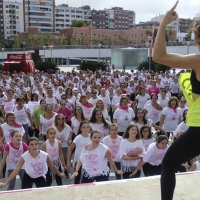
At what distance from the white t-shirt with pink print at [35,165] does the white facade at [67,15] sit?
14367 cm

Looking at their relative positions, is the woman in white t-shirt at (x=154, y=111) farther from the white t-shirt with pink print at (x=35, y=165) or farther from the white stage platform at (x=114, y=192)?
the white stage platform at (x=114, y=192)

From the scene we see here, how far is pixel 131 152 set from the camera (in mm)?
5707

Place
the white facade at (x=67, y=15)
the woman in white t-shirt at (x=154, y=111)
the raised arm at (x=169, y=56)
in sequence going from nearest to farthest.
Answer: the raised arm at (x=169, y=56) → the woman in white t-shirt at (x=154, y=111) → the white facade at (x=67, y=15)

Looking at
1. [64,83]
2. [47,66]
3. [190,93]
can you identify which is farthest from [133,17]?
[190,93]

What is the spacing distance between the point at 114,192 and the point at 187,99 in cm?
174

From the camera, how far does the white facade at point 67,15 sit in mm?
145413

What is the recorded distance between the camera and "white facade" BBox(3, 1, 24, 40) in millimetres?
126375

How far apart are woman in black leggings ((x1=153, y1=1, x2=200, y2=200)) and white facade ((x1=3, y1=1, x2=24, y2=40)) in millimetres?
129390

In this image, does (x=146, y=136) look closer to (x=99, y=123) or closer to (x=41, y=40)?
(x=99, y=123)

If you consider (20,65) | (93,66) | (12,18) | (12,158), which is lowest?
(12,158)

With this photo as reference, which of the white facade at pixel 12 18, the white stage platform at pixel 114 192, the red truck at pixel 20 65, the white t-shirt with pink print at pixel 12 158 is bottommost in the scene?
the white t-shirt with pink print at pixel 12 158

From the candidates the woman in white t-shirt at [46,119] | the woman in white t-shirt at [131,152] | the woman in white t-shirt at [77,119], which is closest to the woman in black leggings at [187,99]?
the woman in white t-shirt at [131,152]

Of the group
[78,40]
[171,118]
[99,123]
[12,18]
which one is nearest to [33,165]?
[99,123]

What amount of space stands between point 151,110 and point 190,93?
6552 millimetres
